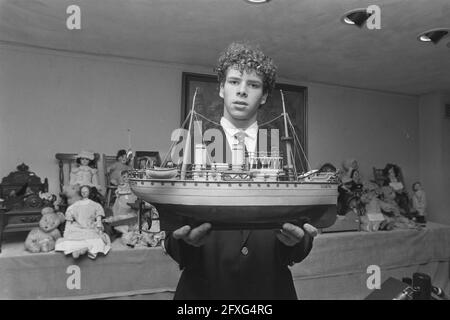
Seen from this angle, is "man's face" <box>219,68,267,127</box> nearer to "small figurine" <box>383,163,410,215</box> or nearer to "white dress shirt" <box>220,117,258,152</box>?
"white dress shirt" <box>220,117,258,152</box>

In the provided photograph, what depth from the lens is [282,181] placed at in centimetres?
77

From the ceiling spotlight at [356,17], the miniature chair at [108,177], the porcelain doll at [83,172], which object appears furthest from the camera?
the miniature chair at [108,177]

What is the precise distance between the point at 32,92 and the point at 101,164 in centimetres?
60

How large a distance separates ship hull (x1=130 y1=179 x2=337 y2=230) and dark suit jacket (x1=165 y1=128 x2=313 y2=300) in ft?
0.41

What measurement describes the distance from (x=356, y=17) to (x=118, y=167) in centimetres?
162

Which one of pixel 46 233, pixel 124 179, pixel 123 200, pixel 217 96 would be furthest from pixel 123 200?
pixel 217 96

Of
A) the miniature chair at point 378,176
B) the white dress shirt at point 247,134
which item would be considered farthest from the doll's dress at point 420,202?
the white dress shirt at point 247,134

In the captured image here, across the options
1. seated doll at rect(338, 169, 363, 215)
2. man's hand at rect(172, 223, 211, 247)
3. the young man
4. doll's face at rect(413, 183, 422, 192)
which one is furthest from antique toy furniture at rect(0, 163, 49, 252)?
doll's face at rect(413, 183, 422, 192)

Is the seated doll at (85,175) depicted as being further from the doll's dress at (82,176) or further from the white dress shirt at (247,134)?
the white dress shirt at (247,134)

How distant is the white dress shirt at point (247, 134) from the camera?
3.07 ft

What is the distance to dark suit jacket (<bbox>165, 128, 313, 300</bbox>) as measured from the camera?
0.92 meters

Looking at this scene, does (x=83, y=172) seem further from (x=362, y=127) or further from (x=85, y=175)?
(x=362, y=127)

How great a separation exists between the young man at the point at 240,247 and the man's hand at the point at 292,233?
3 cm
